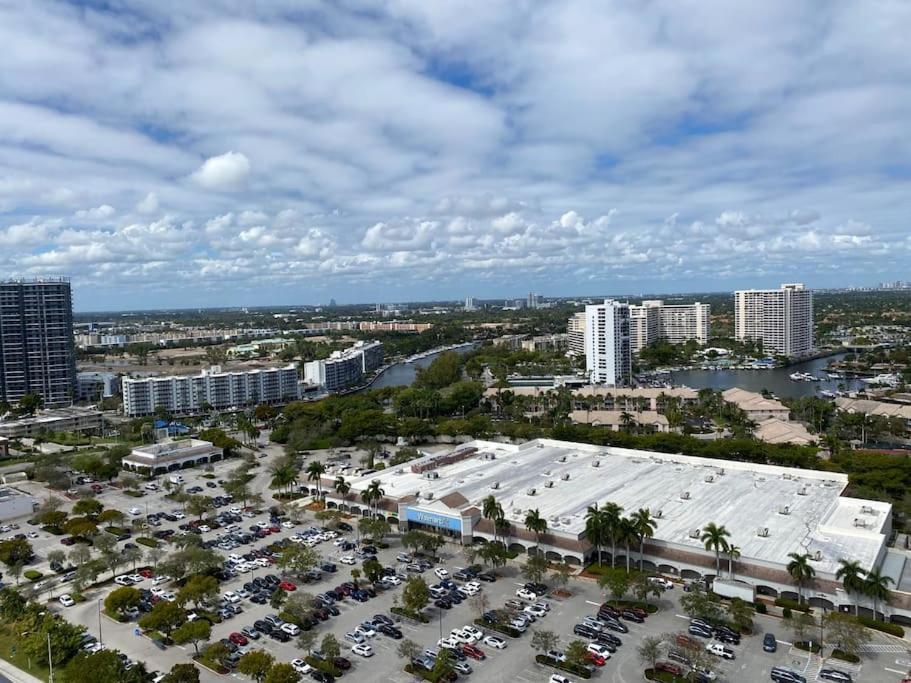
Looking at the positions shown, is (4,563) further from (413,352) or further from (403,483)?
(413,352)

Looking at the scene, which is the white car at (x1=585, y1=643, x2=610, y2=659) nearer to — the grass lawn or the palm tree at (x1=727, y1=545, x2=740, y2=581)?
the palm tree at (x1=727, y1=545, x2=740, y2=581)

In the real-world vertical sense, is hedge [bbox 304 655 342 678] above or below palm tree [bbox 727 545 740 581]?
below

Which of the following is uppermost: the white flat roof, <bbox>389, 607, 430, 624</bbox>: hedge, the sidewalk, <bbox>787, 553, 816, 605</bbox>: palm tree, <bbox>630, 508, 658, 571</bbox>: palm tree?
<bbox>630, 508, 658, 571</bbox>: palm tree

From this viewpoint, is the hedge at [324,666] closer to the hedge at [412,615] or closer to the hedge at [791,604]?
the hedge at [412,615]

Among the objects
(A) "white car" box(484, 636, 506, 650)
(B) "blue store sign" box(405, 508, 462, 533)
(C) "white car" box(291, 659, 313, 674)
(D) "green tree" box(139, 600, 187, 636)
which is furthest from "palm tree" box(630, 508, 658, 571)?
(D) "green tree" box(139, 600, 187, 636)

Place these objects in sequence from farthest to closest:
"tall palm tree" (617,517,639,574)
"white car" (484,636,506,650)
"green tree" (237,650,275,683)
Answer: "tall palm tree" (617,517,639,574), "white car" (484,636,506,650), "green tree" (237,650,275,683)

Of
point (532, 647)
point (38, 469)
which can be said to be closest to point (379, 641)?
point (532, 647)

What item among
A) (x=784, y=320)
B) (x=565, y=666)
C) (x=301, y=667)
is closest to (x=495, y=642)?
(x=565, y=666)
